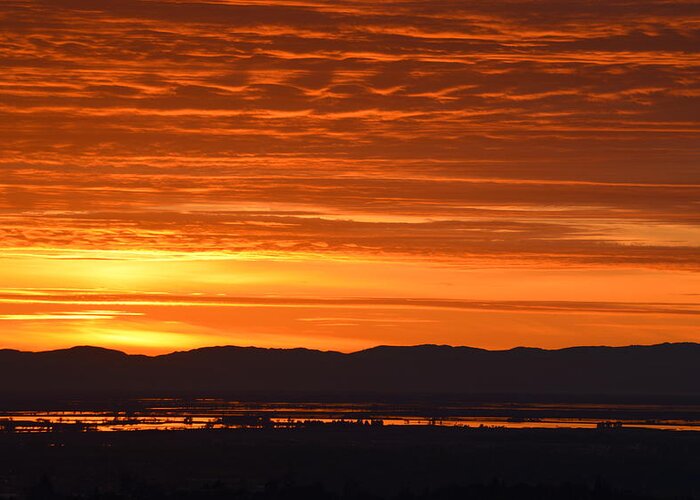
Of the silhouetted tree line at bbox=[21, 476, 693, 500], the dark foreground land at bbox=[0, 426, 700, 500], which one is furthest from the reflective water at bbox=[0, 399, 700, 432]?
the silhouetted tree line at bbox=[21, 476, 693, 500]

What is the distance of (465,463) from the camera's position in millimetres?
83688

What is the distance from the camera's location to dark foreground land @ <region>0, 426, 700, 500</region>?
207 ft

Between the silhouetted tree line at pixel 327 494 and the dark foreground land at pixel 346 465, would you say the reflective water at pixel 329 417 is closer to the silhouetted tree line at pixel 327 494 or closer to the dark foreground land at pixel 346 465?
the dark foreground land at pixel 346 465

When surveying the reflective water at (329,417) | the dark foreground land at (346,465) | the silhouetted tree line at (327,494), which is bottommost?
the silhouetted tree line at (327,494)

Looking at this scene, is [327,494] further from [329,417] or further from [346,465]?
[329,417]

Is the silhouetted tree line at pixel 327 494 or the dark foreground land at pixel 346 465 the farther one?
the dark foreground land at pixel 346 465

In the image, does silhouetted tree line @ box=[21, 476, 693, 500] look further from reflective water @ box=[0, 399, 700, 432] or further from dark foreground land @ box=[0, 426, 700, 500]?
reflective water @ box=[0, 399, 700, 432]

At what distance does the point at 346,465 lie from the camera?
81.6m

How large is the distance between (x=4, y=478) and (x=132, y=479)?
830cm

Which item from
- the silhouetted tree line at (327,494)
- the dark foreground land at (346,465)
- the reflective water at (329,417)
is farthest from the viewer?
the reflective water at (329,417)

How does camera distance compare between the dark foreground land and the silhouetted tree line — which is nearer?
the silhouetted tree line

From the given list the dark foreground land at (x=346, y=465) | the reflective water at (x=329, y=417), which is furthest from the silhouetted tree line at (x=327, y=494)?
the reflective water at (x=329, y=417)

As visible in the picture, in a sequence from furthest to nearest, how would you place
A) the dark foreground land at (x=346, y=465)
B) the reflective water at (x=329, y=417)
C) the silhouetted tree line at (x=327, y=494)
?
the reflective water at (x=329, y=417)
the dark foreground land at (x=346, y=465)
the silhouetted tree line at (x=327, y=494)

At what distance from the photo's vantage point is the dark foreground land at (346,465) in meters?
63.0
